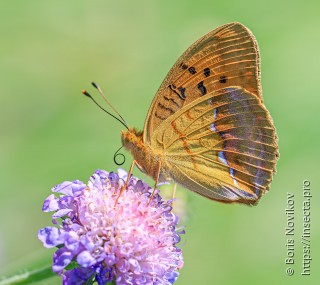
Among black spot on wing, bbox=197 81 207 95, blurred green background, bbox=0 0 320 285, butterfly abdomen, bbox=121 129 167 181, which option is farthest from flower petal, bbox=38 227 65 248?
blurred green background, bbox=0 0 320 285

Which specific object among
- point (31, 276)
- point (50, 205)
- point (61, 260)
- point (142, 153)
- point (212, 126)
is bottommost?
point (31, 276)

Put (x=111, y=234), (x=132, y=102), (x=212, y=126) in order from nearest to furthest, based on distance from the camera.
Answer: (x=111, y=234) → (x=212, y=126) → (x=132, y=102)

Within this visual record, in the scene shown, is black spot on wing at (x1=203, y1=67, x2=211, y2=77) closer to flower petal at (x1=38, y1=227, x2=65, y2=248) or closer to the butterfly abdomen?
the butterfly abdomen

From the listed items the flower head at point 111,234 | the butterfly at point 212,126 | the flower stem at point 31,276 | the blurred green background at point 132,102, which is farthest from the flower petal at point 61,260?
the blurred green background at point 132,102

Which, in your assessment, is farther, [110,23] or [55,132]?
[110,23]

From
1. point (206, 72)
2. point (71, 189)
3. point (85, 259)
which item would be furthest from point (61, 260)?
point (206, 72)

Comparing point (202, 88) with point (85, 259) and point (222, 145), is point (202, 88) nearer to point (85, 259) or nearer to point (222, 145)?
point (222, 145)

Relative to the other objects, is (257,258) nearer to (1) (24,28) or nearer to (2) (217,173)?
(2) (217,173)

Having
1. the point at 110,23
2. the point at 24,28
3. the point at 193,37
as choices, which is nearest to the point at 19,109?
the point at 24,28
